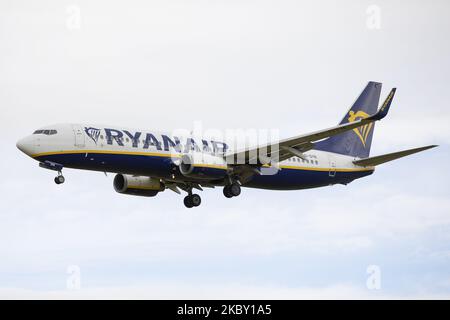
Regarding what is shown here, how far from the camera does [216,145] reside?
60906 millimetres

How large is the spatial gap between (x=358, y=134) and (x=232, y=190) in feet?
47.2

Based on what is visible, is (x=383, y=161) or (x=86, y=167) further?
(x=383, y=161)

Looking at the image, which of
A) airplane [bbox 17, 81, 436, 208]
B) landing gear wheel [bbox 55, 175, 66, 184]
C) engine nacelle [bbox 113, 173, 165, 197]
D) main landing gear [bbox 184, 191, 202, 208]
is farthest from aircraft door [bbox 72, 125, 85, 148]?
main landing gear [bbox 184, 191, 202, 208]

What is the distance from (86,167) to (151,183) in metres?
8.31

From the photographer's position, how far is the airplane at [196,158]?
55.2 metres

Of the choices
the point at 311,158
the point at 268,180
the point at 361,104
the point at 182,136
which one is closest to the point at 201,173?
the point at 182,136

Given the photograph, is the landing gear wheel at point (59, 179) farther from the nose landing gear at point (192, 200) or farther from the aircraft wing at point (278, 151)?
the aircraft wing at point (278, 151)

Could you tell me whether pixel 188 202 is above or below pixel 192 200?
below

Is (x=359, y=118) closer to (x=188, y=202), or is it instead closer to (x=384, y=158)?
(x=384, y=158)

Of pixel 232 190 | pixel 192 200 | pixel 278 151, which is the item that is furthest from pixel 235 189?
pixel 278 151

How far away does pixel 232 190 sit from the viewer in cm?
6075

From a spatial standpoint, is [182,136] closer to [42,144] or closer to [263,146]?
[263,146]

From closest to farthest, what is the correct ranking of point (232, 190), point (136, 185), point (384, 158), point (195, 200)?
1. point (232, 190)
2. point (195, 200)
3. point (136, 185)
4. point (384, 158)

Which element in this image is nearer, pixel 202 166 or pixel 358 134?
pixel 202 166
